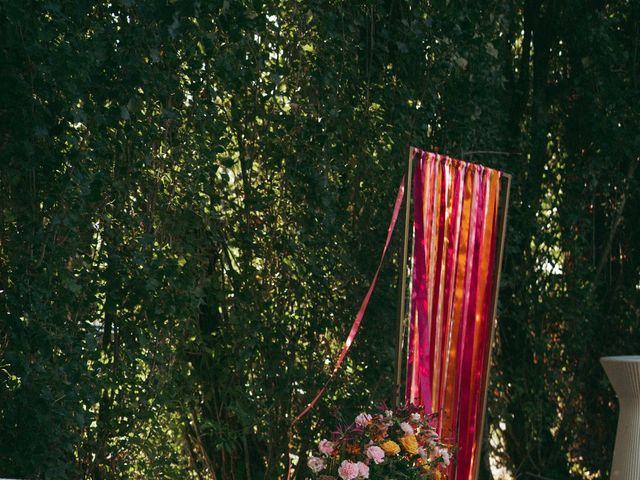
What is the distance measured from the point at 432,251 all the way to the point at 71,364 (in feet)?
4.33

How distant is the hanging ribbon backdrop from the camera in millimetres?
3412

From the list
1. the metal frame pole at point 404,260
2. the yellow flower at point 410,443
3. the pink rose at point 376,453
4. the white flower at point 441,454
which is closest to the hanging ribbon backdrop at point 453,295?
the metal frame pole at point 404,260

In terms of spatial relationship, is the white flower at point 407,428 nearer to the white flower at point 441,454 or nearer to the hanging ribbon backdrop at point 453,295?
the white flower at point 441,454

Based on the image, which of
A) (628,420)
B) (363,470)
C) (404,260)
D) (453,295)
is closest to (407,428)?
(363,470)

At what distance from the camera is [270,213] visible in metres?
3.43

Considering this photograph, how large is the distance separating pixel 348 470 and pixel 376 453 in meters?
0.10

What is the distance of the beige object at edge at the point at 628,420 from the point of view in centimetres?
383

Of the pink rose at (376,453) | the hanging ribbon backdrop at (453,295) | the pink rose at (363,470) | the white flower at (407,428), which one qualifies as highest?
the hanging ribbon backdrop at (453,295)

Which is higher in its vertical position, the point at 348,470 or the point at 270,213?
the point at 270,213

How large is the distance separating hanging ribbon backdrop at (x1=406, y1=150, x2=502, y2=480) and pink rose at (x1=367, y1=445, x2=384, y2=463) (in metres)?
0.48

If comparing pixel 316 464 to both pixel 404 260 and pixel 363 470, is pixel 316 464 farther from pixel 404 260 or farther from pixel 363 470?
pixel 404 260

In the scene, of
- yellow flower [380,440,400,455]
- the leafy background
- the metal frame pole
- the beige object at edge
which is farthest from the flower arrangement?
the beige object at edge

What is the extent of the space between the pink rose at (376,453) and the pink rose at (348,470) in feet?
0.21

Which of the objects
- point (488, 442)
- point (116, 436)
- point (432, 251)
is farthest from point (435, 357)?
point (488, 442)
